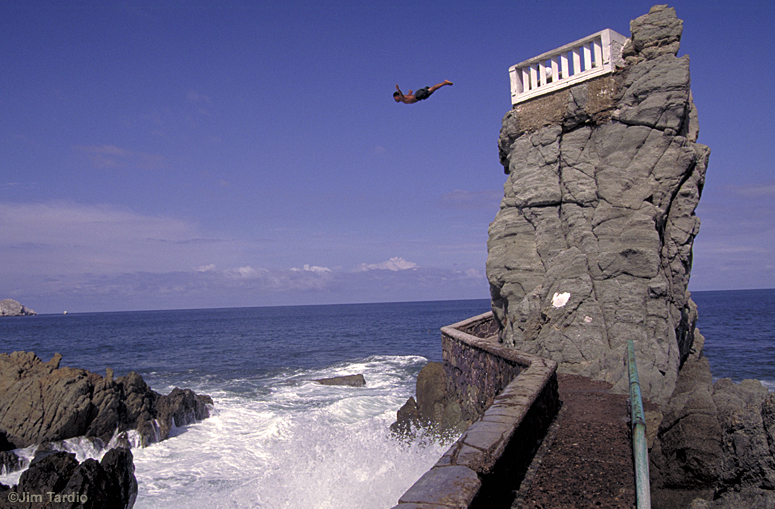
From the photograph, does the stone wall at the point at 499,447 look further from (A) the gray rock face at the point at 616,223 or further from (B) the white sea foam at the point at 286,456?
(B) the white sea foam at the point at 286,456

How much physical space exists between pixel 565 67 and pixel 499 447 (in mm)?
9711

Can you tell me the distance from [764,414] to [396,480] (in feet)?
24.3

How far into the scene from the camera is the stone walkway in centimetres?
407

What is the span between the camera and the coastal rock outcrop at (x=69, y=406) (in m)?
12.7

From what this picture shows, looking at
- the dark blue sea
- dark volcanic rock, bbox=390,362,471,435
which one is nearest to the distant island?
the dark blue sea

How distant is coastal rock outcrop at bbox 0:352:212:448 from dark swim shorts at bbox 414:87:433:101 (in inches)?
475

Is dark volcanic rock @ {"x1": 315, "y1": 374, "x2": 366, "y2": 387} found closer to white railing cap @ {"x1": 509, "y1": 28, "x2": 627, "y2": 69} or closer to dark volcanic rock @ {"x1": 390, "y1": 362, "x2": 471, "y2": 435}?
dark volcanic rock @ {"x1": 390, "y1": 362, "x2": 471, "y2": 435}

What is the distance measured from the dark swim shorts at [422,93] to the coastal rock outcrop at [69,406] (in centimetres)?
1208

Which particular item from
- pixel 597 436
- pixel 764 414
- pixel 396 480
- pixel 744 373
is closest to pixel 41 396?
pixel 396 480

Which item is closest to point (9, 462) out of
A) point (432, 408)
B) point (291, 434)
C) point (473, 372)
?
point (291, 434)

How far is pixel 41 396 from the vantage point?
13109mm

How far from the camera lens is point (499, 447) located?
Result: 12.8 feet

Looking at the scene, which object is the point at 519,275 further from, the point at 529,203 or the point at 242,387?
the point at 242,387

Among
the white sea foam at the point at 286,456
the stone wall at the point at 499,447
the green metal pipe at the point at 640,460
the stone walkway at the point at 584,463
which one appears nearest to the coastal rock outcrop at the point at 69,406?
the white sea foam at the point at 286,456
